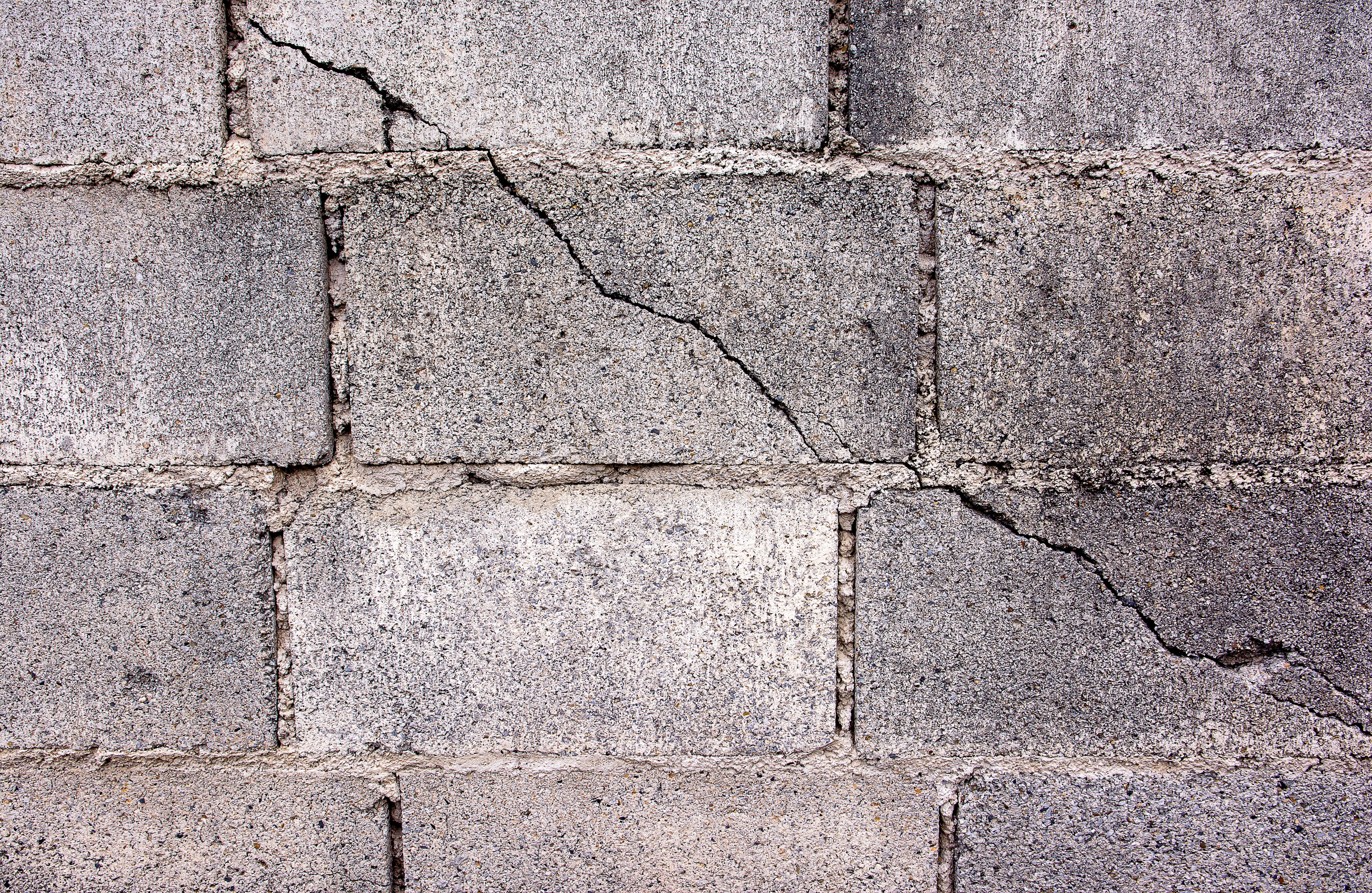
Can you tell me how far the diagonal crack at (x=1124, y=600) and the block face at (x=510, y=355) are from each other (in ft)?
0.98

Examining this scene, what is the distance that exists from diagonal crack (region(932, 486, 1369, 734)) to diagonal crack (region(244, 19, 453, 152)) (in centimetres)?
107

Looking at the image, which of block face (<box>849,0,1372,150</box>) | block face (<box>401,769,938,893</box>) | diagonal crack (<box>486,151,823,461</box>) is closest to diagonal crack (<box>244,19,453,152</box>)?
diagonal crack (<box>486,151,823,461</box>)

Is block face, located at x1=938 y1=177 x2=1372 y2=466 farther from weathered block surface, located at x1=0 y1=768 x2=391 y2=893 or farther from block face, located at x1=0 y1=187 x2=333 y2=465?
weathered block surface, located at x1=0 y1=768 x2=391 y2=893

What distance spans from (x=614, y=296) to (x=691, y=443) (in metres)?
0.28

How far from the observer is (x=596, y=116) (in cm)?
112

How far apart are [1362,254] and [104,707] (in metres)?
2.29

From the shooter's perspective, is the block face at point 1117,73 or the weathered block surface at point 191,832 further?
the weathered block surface at point 191,832

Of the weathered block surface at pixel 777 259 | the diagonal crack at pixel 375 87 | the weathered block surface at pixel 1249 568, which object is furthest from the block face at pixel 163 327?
the weathered block surface at pixel 1249 568

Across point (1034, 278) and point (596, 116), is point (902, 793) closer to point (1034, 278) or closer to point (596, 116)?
point (1034, 278)

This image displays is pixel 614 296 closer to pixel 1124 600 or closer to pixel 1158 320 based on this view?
pixel 1158 320

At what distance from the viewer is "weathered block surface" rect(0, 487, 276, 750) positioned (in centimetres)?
117

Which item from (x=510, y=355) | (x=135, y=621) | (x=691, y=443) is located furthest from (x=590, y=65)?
(x=135, y=621)

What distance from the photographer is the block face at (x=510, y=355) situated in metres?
1.12

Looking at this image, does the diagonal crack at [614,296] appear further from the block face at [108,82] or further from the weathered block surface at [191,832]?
the weathered block surface at [191,832]
